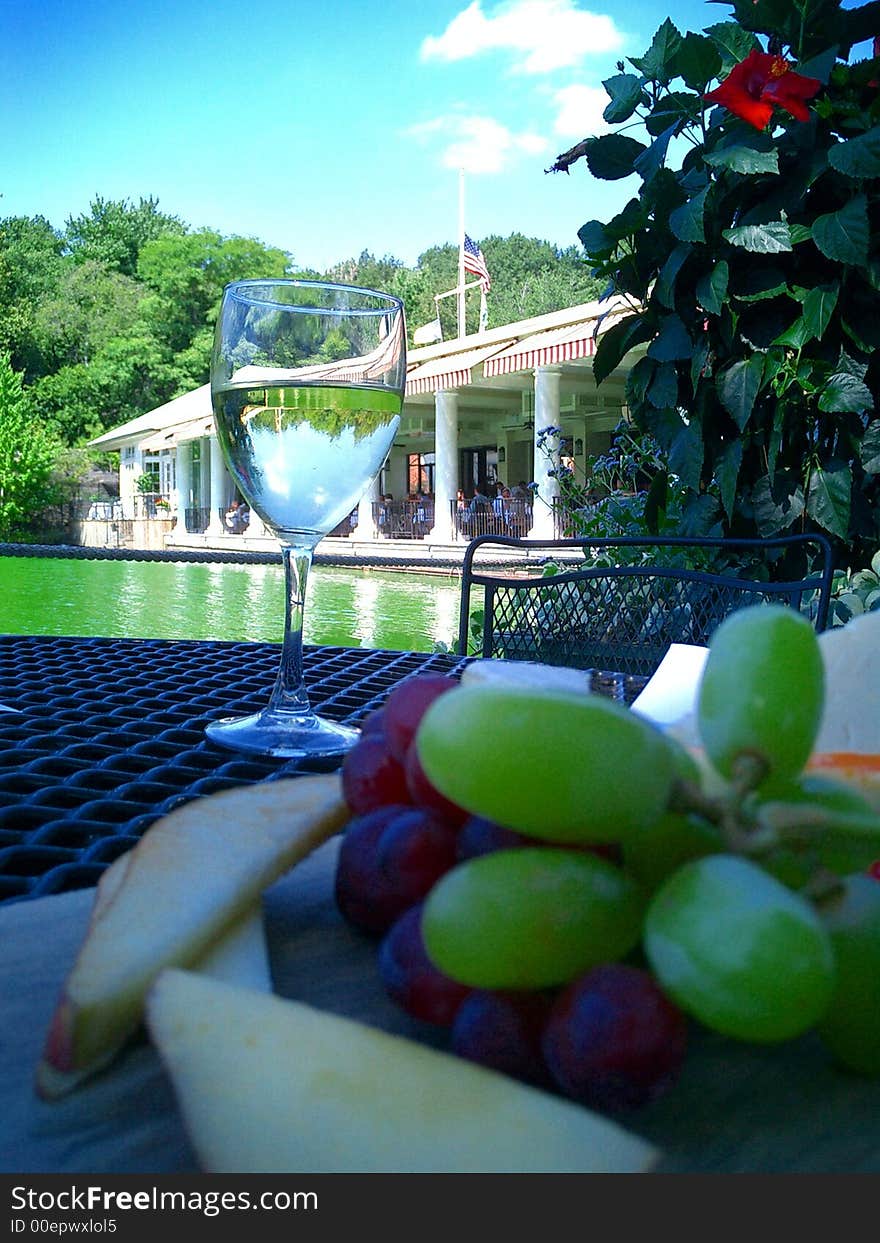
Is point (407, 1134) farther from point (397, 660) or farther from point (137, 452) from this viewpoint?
point (137, 452)

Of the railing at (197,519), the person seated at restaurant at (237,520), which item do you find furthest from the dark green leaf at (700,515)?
the railing at (197,519)

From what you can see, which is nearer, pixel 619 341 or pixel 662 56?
Result: pixel 662 56

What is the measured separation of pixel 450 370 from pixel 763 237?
12225mm

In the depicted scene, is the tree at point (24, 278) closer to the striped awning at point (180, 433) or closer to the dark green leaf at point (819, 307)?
the striped awning at point (180, 433)

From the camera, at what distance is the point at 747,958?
9.4 inches

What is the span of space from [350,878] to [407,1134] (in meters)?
0.13

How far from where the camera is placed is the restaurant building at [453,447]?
558 inches

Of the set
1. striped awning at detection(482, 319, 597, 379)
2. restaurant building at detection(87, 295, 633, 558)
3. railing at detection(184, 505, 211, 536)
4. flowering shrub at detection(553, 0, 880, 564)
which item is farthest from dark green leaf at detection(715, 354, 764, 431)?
railing at detection(184, 505, 211, 536)

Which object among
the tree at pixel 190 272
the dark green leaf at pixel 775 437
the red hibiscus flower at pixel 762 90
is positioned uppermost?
the tree at pixel 190 272

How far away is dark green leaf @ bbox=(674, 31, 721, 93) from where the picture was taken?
2625mm

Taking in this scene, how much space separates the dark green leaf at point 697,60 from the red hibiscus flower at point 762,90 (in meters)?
0.33

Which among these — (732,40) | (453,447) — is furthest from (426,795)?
(453,447)

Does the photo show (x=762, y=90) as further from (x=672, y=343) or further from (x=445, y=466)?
(x=445, y=466)

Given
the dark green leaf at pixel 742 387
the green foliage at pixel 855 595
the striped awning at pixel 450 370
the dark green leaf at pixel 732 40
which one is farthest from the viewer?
the striped awning at pixel 450 370
